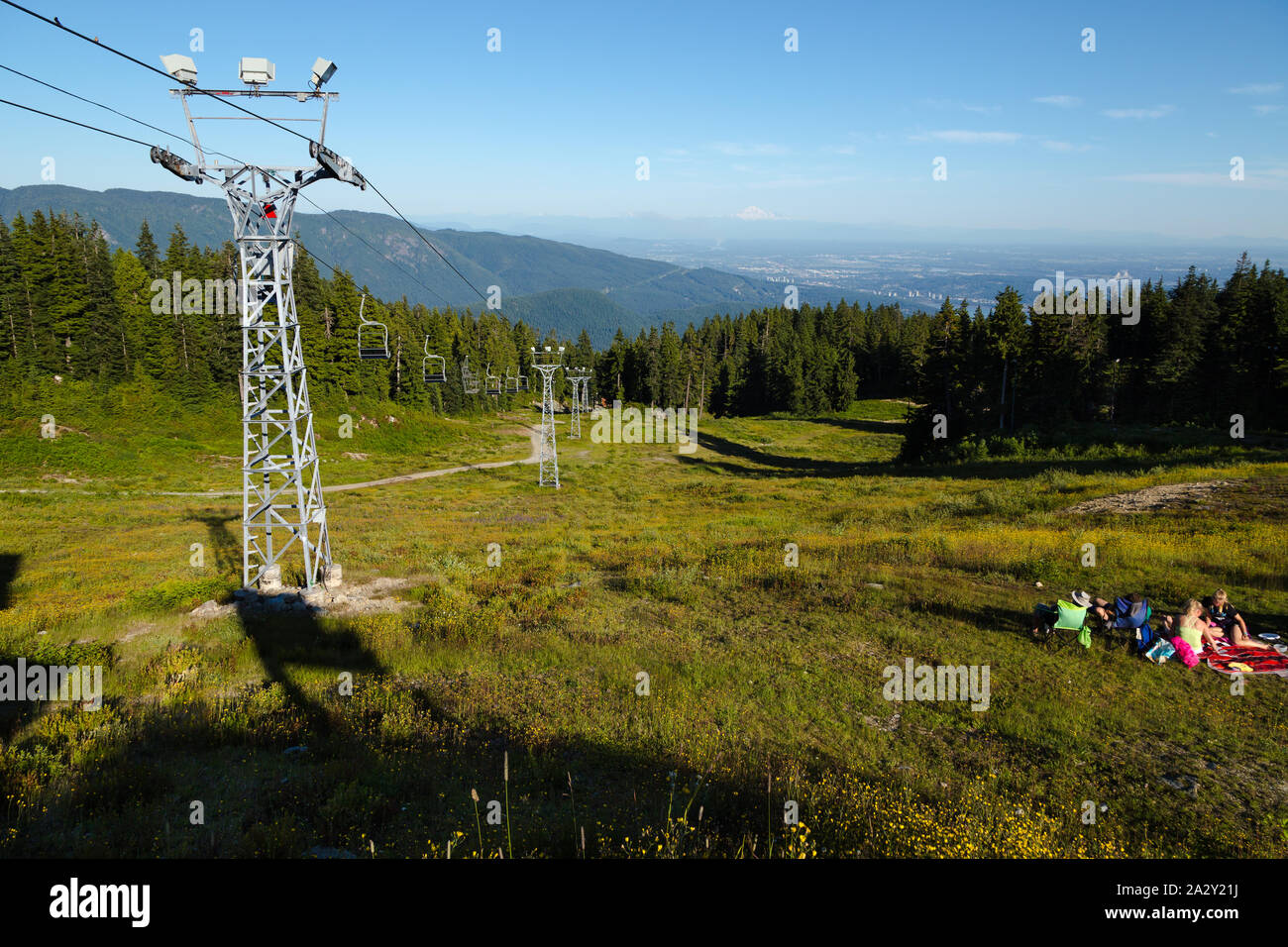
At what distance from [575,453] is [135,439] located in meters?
39.8

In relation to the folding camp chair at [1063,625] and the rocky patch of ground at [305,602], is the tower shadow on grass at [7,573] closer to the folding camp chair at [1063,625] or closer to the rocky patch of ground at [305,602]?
the rocky patch of ground at [305,602]

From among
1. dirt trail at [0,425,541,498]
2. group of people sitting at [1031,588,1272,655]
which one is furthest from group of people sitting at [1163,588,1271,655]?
dirt trail at [0,425,541,498]

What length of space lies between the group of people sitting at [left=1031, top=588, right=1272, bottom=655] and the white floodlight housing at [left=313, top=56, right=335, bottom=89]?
63.9ft

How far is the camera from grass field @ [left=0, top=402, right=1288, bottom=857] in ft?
23.8

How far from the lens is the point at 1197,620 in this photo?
38.2 ft

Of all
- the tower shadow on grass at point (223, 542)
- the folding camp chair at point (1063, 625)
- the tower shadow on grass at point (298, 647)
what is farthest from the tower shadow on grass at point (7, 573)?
the folding camp chair at point (1063, 625)

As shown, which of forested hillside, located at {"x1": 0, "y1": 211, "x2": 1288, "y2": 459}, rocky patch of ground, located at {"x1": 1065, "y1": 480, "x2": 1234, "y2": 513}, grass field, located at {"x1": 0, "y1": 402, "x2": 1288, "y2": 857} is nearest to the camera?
grass field, located at {"x1": 0, "y1": 402, "x2": 1288, "y2": 857}

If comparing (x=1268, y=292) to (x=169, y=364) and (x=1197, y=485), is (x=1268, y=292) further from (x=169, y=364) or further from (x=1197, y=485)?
(x=169, y=364)

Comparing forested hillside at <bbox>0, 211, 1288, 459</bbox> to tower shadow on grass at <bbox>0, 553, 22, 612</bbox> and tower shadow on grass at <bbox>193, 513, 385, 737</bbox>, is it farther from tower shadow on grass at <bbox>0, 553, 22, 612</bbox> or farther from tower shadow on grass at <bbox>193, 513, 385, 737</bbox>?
tower shadow on grass at <bbox>193, 513, 385, 737</bbox>

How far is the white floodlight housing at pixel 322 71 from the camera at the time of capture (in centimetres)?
1404

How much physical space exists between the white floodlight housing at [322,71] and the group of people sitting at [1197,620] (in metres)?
19.5

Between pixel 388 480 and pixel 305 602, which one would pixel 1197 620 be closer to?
pixel 305 602

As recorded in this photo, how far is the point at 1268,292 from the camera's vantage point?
5731cm
